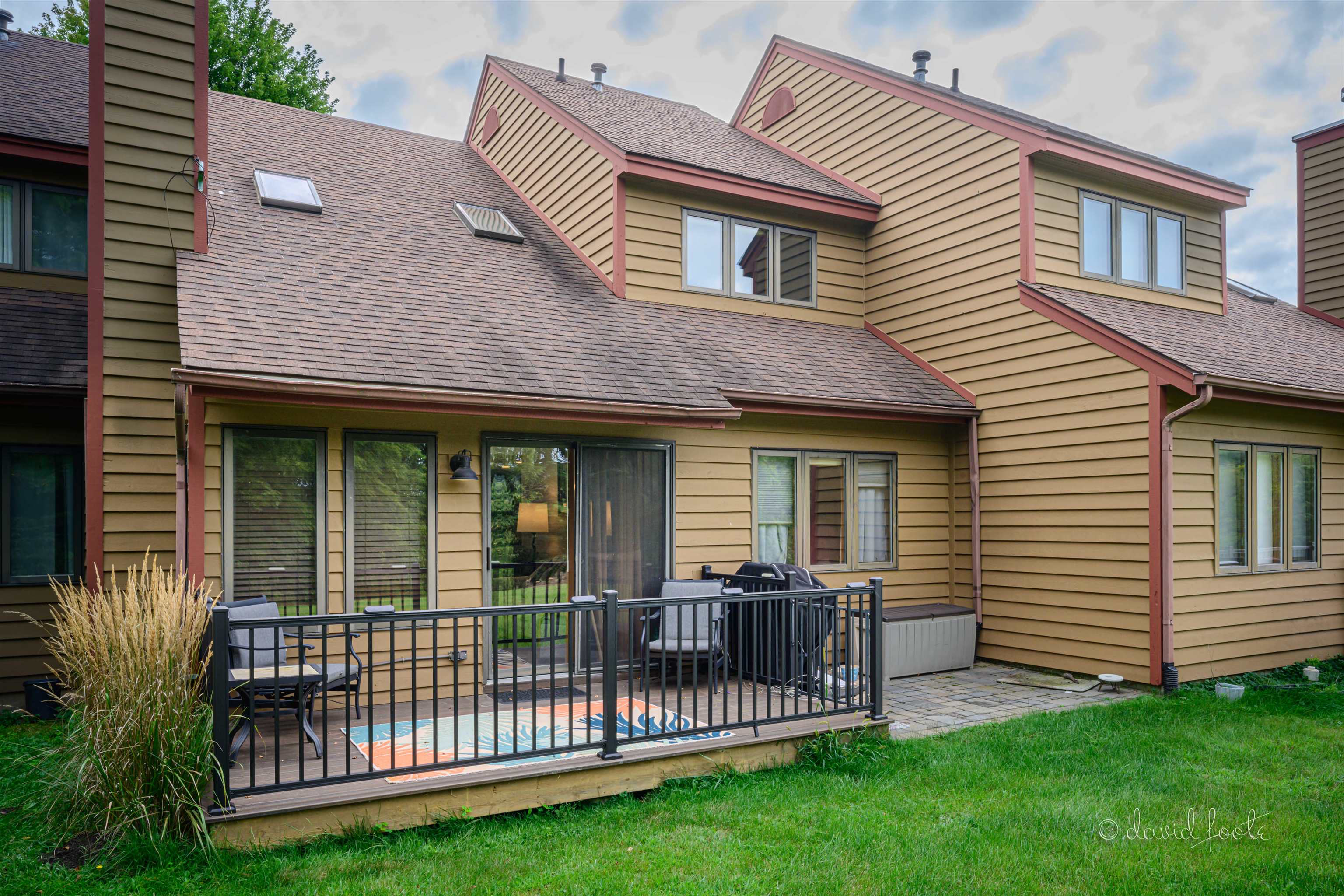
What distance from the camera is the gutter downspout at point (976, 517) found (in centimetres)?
912

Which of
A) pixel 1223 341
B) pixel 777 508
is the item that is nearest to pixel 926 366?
pixel 777 508

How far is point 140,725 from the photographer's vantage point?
3805 mm

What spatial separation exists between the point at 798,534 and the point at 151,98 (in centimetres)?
647

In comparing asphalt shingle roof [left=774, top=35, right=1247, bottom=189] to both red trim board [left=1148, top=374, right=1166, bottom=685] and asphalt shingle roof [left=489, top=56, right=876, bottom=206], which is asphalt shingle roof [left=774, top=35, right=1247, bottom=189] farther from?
red trim board [left=1148, top=374, right=1166, bottom=685]

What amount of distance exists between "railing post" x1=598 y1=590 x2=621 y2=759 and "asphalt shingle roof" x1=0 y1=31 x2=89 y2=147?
273 inches

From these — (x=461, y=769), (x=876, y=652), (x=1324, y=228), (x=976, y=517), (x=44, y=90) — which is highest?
(x=44, y=90)

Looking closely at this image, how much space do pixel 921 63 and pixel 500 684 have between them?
9.26 metres

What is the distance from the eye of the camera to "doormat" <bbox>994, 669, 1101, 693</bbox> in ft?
25.3

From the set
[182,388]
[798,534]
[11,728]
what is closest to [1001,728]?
[798,534]

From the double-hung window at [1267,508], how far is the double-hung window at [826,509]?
9.88ft

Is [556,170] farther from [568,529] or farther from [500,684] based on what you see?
[500,684]

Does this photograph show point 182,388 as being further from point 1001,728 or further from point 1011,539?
point 1011,539

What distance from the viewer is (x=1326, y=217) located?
12555mm

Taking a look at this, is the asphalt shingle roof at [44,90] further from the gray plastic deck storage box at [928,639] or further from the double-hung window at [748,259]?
the gray plastic deck storage box at [928,639]
